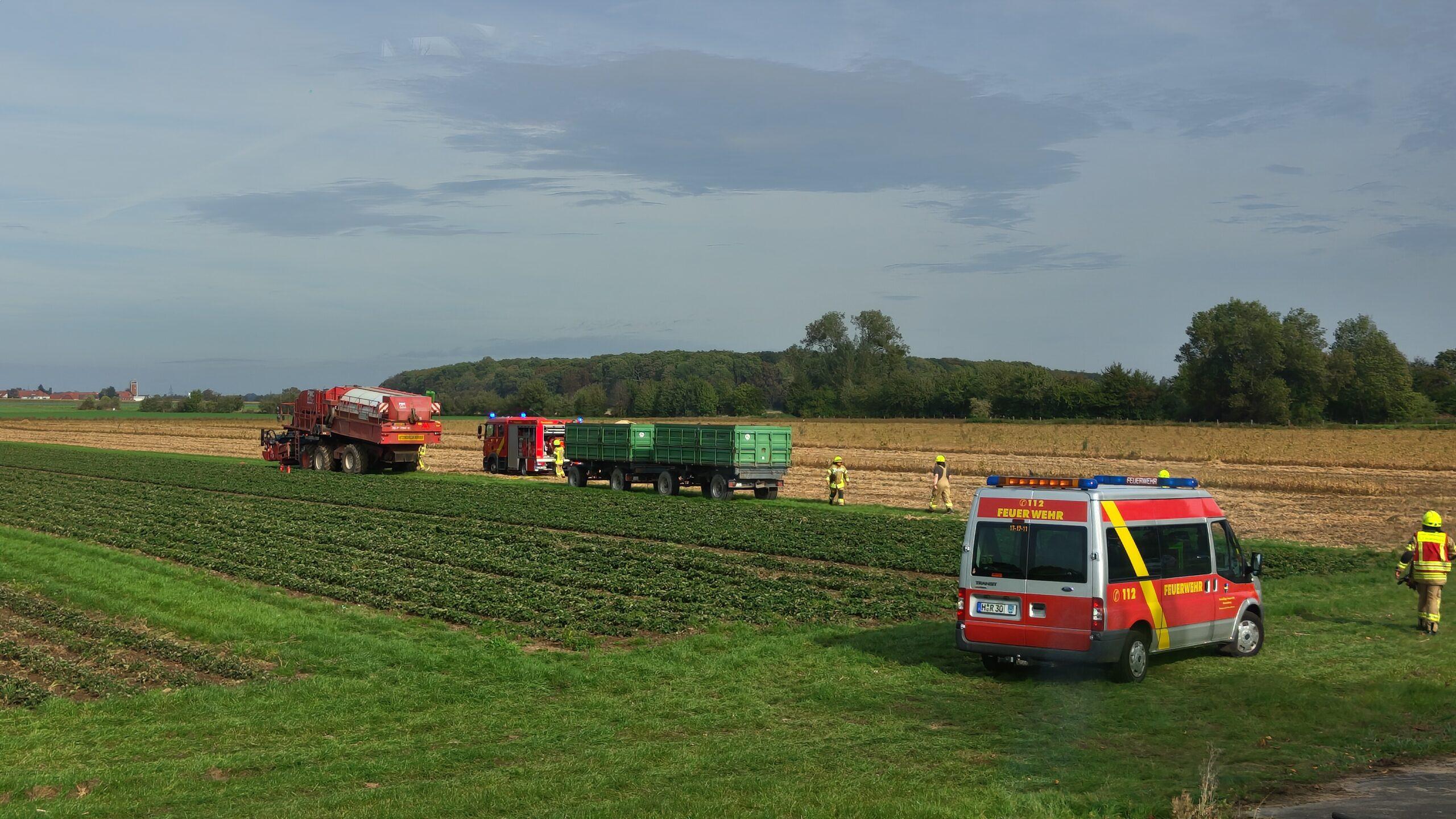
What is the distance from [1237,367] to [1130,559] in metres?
80.7

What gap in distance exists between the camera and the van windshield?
460 inches

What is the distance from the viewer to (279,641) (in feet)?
48.0

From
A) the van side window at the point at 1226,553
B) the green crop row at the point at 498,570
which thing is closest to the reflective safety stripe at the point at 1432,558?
the van side window at the point at 1226,553

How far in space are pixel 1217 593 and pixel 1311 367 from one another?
3077 inches

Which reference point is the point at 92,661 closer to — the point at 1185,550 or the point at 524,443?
the point at 1185,550

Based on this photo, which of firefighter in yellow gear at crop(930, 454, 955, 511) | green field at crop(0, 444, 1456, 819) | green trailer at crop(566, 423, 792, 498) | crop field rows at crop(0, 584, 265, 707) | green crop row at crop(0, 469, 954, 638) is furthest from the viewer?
green trailer at crop(566, 423, 792, 498)

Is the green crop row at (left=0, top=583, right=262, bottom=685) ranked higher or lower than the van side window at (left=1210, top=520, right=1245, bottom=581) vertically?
lower

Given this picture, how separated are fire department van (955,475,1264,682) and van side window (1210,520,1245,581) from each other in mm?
33

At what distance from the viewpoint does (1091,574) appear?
11.5 metres

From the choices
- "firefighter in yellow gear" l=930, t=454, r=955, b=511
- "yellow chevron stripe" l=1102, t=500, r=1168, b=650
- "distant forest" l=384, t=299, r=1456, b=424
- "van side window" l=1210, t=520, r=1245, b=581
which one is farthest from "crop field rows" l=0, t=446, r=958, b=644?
"distant forest" l=384, t=299, r=1456, b=424

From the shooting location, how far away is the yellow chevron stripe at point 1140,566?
11781mm

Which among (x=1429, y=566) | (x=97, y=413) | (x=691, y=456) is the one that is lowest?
(x=1429, y=566)

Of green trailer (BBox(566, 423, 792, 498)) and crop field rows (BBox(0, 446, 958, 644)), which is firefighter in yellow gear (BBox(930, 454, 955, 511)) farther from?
green trailer (BBox(566, 423, 792, 498))

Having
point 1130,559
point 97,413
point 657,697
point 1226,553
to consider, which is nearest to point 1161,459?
point 1226,553
